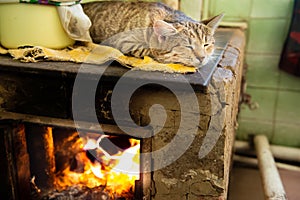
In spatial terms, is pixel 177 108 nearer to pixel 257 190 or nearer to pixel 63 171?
pixel 63 171

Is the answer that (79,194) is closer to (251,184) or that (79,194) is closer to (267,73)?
(251,184)

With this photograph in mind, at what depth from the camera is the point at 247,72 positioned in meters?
2.18

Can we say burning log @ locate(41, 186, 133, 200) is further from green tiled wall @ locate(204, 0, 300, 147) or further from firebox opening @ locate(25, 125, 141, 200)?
green tiled wall @ locate(204, 0, 300, 147)

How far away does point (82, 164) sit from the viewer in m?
1.66

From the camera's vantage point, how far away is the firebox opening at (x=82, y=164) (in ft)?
4.85

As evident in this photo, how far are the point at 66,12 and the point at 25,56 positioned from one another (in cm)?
24

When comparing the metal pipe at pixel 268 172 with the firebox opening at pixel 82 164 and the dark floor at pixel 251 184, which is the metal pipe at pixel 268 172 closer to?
the dark floor at pixel 251 184

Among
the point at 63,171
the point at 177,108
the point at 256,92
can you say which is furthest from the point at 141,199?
the point at 256,92

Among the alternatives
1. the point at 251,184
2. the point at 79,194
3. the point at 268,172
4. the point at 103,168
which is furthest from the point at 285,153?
the point at 79,194

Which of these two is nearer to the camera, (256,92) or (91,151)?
(91,151)

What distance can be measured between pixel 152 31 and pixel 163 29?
13cm

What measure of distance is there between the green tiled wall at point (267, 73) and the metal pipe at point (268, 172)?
0.13 m

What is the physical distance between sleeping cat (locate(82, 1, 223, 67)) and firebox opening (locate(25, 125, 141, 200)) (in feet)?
1.37

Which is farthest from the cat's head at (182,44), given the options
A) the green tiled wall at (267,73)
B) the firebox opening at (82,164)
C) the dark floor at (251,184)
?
the dark floor at (251,184)
